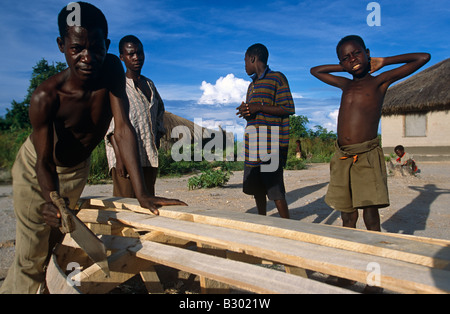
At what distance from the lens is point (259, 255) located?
1.43 meters

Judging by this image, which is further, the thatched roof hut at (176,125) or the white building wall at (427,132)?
the thatched roof hut at (176,125)

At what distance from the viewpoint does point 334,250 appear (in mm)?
1364

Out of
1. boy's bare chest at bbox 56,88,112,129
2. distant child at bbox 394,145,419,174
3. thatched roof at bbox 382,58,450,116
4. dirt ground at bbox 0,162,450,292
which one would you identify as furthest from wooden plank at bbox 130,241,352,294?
thatched roof at bbox 382,58,450,116

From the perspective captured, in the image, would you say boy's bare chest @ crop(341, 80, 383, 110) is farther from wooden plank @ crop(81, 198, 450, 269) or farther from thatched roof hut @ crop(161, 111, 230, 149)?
thatched roof hut @ crop(161, 111, 230, 149)

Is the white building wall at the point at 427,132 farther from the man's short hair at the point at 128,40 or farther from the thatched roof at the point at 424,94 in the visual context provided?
the man's short hair at the point at 128,40

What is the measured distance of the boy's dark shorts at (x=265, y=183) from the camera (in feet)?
10.7

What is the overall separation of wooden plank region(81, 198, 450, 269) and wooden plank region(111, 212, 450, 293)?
6 cm

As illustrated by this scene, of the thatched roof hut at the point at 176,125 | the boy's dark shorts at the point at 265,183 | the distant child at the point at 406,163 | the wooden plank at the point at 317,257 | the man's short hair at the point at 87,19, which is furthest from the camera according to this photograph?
the thatched roof hut at the point at 176,125

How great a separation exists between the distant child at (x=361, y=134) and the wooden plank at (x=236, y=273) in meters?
1.63

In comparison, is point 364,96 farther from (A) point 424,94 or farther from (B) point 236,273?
(A) point 424,94

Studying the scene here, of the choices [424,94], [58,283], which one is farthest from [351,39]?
[424,94]

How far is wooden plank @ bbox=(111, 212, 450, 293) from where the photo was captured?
3.48 feet

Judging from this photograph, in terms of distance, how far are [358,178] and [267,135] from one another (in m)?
0.94

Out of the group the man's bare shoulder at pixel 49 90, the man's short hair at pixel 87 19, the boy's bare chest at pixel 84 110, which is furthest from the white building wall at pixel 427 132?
the man's bare shoulder at pixel 49 90
